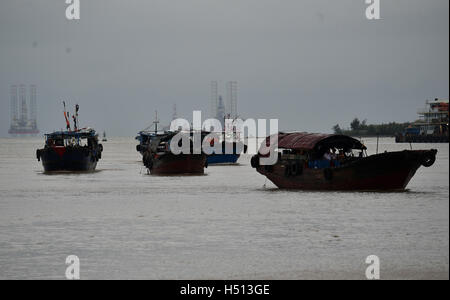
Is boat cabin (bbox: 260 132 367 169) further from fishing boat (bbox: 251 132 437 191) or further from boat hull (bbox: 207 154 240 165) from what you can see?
boat hull (bbox: 207 154 240 165)

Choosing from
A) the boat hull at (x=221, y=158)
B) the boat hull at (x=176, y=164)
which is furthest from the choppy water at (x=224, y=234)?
the boat hull at (x=221, y=158)

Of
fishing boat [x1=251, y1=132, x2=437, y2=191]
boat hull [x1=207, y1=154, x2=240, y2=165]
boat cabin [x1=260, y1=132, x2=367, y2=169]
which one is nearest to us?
fishing boat [x1=251, y1=132, x2=437, y2=191]

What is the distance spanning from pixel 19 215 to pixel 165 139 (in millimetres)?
31940

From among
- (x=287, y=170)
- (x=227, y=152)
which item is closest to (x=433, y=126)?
(x=227, y=152)

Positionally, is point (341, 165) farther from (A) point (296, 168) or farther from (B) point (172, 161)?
(B) point (172, 161)

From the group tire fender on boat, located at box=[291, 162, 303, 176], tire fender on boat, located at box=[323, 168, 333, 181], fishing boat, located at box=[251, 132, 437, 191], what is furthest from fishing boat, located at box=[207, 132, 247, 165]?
tire fender on boat, located at box=[323, 168, 333, 181]

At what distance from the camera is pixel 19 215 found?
36250 mm

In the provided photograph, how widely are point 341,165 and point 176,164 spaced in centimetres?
2704

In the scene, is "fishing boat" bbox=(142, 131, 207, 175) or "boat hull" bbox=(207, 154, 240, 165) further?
"boat hull" bbox=(207, 154, 240, 165)

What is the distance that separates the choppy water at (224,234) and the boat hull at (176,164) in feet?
58.4

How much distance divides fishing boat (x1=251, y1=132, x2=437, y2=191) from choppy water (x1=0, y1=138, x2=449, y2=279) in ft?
3.28

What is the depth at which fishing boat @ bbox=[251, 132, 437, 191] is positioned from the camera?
1622 inches

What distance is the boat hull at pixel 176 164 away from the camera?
66.8 m

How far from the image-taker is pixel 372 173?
1649 inches
